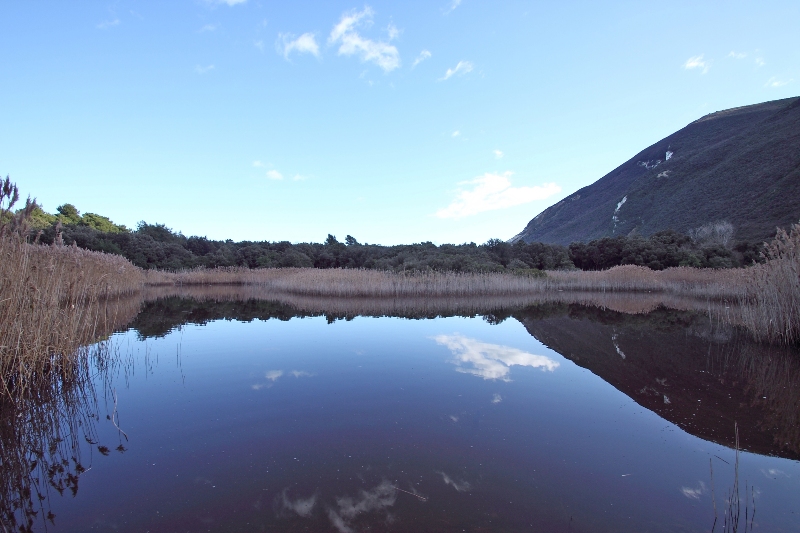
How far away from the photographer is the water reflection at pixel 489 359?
6.22 metres

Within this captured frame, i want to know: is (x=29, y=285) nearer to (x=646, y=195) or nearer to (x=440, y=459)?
(x=440, y=459)

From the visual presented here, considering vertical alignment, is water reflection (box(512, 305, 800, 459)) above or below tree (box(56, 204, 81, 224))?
below

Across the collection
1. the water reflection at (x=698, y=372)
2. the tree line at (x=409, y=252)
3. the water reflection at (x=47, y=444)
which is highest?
the tree line at (x=409, y=252)

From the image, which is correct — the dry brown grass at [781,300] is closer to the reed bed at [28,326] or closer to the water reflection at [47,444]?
the water reflection at [47,444]

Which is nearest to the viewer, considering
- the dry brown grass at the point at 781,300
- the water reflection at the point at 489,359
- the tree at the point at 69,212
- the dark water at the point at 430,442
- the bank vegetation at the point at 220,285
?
the dark water at the point at 430,442

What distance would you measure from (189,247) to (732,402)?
40144mm

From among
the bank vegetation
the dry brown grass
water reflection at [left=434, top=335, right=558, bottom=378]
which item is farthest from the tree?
the dry brown grass

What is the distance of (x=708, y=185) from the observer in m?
48.3

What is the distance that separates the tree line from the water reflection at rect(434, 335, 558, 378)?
1398cm

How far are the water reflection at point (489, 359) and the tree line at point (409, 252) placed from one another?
45.9ft

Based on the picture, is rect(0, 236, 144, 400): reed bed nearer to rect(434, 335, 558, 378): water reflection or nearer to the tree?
rect(434, 335, 558, 378): water reflection

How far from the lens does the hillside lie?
3706 centimetres

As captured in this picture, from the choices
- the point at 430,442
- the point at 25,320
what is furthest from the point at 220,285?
the point at 430,442

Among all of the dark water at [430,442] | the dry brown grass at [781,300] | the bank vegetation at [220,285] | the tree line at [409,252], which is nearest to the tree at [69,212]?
the tree line at [409,252]
